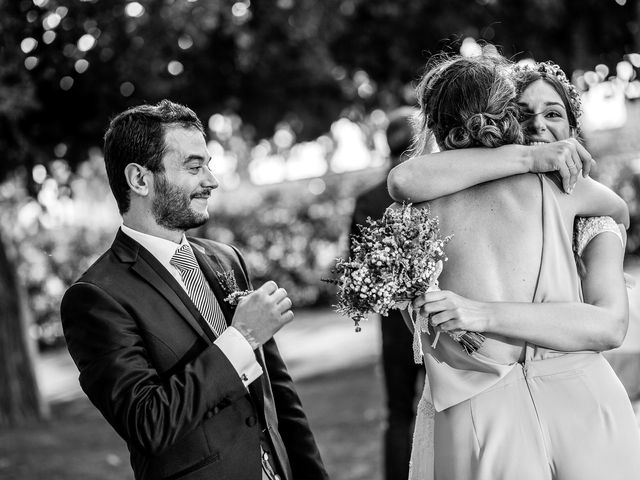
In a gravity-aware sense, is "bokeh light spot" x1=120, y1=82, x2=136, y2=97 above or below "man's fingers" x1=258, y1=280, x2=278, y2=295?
above

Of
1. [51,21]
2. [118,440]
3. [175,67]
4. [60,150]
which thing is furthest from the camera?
[118,440]

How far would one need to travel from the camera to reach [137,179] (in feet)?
8.97

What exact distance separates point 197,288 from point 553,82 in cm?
152

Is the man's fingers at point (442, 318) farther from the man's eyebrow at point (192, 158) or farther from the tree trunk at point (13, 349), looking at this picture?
the tree trunk at point (13, 349)

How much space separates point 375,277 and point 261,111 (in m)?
5.59

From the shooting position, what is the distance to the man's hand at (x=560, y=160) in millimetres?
2447

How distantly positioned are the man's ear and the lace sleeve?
4.99 feet

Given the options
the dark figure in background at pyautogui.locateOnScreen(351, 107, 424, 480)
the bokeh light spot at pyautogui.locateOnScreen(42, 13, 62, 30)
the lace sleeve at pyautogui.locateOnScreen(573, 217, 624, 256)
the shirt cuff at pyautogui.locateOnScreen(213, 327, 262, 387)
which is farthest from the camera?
the bokeh light spot at pyautogui.locateOnScreen(42, 13, 62, 30)

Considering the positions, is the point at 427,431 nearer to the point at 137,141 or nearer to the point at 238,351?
the point at 238,351

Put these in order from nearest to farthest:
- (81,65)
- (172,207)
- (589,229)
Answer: (589,229) → (172,207) → (81,65)

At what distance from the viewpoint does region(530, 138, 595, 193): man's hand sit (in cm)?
245

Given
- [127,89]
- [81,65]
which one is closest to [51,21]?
[81,65]

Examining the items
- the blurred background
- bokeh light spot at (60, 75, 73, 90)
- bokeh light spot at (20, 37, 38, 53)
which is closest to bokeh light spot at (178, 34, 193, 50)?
the blurred background

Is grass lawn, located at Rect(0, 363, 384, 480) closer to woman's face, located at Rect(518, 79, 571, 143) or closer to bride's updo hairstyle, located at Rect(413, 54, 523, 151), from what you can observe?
woman's face, located at Rect(518, 79, 571, 143)
